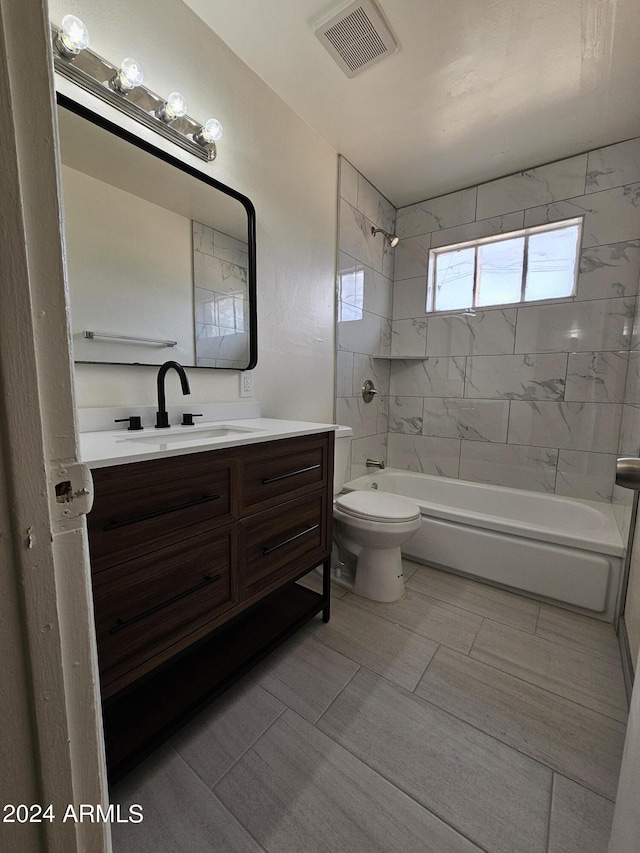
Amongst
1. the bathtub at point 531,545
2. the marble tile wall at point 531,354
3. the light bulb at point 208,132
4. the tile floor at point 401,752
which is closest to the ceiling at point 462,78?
the marble tile wall at point 531,354

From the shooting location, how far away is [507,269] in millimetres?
2469

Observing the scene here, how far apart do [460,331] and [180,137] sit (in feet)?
6.93

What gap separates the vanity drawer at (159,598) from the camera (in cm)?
86

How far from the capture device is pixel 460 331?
8.70ft

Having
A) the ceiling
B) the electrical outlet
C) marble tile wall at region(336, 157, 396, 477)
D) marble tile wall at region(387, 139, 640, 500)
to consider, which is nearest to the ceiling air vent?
the ceiling

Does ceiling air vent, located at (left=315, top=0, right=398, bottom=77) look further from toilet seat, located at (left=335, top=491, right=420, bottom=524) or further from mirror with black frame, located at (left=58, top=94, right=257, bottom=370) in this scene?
toilet seat, located at (left=335, top=491, right=420, bottom=524)

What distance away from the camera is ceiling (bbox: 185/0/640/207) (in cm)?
138

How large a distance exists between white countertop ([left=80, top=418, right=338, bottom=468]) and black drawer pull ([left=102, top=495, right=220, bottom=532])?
147 mm

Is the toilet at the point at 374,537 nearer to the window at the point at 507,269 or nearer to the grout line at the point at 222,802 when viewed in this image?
the grout line at the point at 222,802

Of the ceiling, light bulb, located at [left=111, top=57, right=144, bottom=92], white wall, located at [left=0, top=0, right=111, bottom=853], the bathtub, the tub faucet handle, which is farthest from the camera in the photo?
the tub faucet handle

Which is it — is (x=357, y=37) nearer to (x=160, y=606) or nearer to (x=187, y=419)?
(x=187, y=419)

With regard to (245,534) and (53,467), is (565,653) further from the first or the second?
(53,467)

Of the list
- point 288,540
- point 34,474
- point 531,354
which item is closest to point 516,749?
point 288,540

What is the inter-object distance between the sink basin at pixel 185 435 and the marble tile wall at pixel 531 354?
1821 mm
